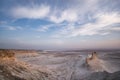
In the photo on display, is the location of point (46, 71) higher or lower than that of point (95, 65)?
lower

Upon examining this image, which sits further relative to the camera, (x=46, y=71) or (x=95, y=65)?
(x=95, y=65)

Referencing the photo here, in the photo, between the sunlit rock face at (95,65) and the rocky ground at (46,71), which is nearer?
the rocky ground at (46,71)

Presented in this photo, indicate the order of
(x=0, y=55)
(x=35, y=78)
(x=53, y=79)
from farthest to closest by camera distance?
(x=0, y=55) → (x=53, y=79) → (x=35, y=78)

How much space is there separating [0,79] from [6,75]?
87 cm

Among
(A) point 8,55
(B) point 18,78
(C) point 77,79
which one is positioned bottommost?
(C) point 77,79

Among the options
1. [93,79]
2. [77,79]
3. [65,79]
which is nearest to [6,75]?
[65,79]

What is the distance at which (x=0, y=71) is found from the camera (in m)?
10.6

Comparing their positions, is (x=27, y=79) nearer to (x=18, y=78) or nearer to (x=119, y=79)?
(x=18, y=78)

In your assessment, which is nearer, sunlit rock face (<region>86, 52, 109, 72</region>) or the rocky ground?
the rocky ground

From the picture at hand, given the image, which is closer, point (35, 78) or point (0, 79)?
point (0, 79)

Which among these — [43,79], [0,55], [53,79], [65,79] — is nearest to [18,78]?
[43,79]

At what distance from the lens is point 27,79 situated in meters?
11.1

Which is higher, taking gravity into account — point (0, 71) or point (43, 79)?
point (0, 71)

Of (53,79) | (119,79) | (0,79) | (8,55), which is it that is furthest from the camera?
(8,55)
